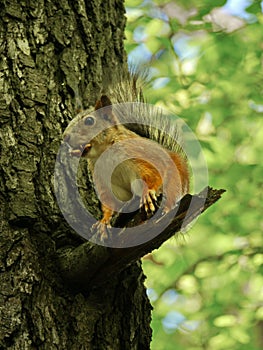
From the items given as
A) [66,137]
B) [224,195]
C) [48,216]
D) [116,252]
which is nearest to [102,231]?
[116,252]

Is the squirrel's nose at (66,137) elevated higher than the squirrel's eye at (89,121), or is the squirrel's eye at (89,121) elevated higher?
the squirrel's eye at (89,121)

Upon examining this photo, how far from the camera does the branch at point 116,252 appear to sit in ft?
5.02

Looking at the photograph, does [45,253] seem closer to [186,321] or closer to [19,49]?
[19,49]

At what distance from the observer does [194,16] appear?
420 cm

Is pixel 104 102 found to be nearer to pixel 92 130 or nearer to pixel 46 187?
pixel 92 130

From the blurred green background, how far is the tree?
1813mm

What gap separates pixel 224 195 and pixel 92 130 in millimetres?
2295

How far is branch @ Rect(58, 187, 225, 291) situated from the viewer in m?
1.53

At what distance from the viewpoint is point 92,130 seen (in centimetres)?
198

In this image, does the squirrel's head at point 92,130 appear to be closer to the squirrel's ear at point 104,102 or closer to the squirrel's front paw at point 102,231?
the squirrel's ear at point 104,102

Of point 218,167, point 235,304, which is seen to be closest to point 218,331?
point 235,304

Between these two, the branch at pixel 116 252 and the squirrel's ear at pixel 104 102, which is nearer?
the branch at pixel 116 252

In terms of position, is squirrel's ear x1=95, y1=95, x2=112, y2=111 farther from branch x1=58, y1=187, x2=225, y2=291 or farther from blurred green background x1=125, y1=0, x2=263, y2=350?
blurred green background x1=125, y1=0, x2=263, y2=350

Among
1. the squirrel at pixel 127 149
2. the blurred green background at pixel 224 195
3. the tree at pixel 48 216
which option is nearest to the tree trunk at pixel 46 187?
the tree at pixel 48 216
